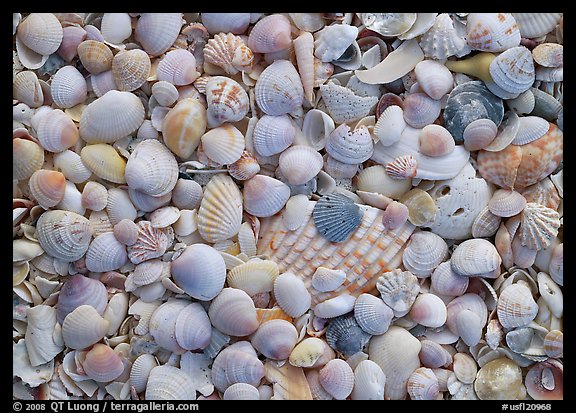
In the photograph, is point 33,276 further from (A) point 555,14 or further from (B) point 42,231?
(A) point 555,14

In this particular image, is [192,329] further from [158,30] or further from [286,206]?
[158,30]

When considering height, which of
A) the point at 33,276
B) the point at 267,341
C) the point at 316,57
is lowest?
the point at 267,341

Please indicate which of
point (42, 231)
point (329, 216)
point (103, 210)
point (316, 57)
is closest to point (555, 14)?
point (316, 57)

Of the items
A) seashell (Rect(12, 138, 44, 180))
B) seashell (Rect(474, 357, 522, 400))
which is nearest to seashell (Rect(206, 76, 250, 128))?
seashell (Rect(12, 138, 44, 180))

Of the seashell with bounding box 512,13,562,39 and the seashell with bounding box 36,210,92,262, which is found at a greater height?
the seashell with bounding box 512,13,562,39

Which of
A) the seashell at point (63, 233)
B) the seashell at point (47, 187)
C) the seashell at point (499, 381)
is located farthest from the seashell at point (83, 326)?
the seashell at point (499, 381)

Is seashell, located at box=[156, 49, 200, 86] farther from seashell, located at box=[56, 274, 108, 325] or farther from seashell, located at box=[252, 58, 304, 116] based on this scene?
seashell, located at box=[56, 274, 108, 325]

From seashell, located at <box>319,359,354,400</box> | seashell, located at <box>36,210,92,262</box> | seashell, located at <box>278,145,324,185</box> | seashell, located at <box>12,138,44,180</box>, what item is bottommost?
seashell, located at <box>319,359,354,400</box>

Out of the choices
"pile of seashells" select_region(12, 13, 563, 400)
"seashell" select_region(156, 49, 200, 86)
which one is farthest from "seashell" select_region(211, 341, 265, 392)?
"seashell" select_region(156, 49, 200, 86)

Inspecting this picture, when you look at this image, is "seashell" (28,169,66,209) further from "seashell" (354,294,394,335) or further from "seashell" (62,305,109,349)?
"seashell" (354,294,394,335)
